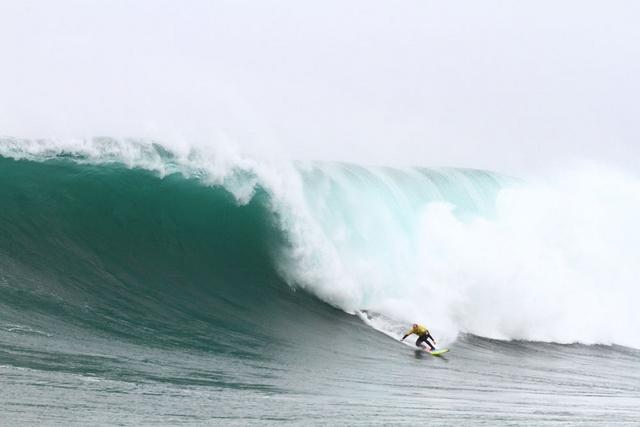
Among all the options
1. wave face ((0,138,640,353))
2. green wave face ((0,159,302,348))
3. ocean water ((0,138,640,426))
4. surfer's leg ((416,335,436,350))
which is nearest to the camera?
ocean water ((0,138,640,426))

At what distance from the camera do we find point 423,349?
49.3 feet

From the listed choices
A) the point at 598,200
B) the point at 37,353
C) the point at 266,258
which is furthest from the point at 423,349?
the point at 598,200

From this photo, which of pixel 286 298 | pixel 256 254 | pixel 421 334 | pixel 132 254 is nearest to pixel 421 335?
pixel 421 334

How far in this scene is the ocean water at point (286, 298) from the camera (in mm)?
9516

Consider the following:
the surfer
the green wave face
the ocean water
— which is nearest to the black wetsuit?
the surfer

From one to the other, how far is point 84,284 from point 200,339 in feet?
7.90

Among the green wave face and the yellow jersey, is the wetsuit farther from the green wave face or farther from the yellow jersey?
the green wave face

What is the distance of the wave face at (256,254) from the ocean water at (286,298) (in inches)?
2.1

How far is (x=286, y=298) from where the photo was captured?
16.2 meters

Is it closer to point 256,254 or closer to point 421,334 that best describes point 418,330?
point 421,334

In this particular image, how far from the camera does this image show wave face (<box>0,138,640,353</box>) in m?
13.3

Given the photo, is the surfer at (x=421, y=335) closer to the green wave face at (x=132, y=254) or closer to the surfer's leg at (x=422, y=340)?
the surfer's leg at (x=422, y=340)

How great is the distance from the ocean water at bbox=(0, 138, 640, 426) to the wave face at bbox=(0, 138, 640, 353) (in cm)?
5

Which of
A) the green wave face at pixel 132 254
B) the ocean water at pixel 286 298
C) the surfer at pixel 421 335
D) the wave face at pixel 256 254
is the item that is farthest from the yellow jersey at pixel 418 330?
the green wave face at pixel 132 254
